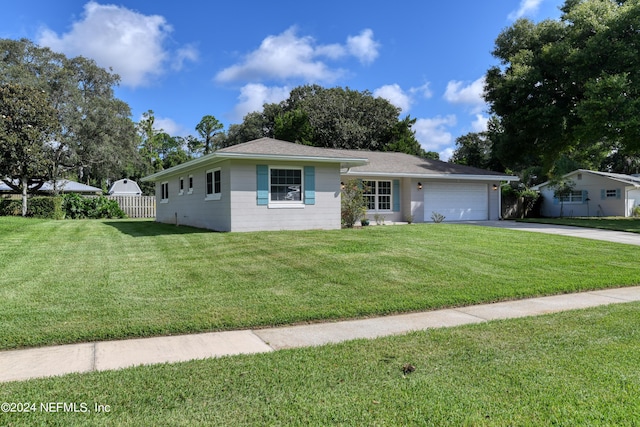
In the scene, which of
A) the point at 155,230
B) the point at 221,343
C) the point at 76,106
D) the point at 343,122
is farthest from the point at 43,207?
the point at 221,343

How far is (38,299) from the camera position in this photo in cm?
543

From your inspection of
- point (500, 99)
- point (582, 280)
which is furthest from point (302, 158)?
point (500, 99)

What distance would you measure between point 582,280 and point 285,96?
3674 cm

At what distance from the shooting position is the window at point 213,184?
543 inches

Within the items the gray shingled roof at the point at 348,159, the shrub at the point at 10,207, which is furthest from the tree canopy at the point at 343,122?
the shrub at the point at 10,207

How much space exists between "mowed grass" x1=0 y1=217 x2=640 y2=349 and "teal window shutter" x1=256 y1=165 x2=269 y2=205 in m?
1.75

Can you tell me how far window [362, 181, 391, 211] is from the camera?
1803 cm

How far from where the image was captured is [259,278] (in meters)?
6.88

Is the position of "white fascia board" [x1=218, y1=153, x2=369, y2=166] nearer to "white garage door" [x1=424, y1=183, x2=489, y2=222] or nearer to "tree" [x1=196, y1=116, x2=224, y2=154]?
"white garage door" [x1=424, y1=183, x2=489, y2=222]

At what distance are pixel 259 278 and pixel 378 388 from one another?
13.6 ft

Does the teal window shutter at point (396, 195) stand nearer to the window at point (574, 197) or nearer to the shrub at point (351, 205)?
the shrub at point (351, 205)

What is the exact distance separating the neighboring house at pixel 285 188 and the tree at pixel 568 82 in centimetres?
716

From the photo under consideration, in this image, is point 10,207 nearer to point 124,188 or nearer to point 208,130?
point 124,188

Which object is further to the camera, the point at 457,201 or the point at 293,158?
the point at 457,201
